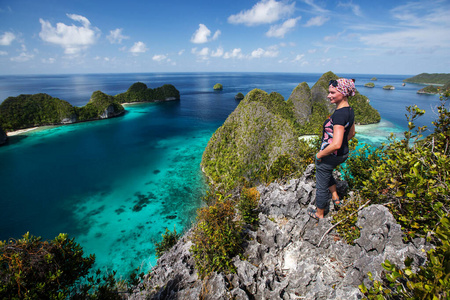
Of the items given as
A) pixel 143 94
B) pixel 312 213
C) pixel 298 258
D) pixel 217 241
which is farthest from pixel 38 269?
pixel 143 94

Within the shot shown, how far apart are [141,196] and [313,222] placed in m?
25.7

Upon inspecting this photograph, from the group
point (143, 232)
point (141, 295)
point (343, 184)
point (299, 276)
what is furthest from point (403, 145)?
point (143, 232)

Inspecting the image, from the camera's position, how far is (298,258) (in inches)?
255

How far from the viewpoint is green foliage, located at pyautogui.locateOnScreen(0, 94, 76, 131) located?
2237 inches

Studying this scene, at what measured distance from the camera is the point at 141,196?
2716 centimetres

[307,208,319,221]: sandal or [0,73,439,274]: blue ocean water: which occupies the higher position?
[307,208,319,221]: sandal

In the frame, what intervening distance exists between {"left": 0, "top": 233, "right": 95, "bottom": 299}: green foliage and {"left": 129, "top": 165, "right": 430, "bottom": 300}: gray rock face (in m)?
3.46

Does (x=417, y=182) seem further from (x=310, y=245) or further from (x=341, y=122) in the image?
(x=310, y=245)

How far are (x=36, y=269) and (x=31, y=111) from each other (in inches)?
3170

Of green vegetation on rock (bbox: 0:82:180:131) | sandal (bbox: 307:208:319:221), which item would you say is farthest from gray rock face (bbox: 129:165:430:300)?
green vegetation on rock (bbox: 0:82:180:131)

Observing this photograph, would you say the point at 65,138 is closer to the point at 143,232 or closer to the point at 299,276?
the point at 143,232

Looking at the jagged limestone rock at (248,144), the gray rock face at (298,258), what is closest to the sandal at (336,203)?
the gray rock face at (298,258)

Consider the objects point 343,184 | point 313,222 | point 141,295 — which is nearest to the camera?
point 313,222

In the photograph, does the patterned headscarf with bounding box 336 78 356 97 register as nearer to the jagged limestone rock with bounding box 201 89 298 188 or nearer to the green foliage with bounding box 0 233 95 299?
the green foliage with bounding box 0 233 95 299
